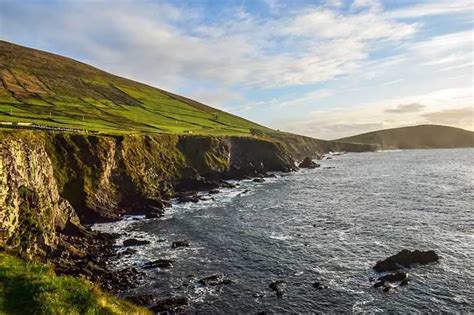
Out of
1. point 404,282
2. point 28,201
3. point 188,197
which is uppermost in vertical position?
point 28,201

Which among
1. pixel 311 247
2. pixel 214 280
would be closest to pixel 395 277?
pixel 311 247

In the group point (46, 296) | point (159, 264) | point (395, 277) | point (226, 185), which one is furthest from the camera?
point (226, 185)

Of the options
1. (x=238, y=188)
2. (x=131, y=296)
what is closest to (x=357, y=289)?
(x=131, y=296)

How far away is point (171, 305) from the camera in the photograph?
130 ft

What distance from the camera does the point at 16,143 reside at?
182 feet

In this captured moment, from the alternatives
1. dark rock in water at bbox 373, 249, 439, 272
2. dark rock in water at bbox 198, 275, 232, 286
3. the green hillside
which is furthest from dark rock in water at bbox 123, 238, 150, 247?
the green hillside

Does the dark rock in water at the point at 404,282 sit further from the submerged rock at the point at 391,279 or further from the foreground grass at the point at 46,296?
the foreground grass at the point at 46,296

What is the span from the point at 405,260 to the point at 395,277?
5556 mm

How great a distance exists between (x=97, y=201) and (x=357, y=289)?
5240 cm

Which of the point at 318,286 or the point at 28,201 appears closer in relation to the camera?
the point at 318,286

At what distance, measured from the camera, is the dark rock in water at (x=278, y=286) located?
4234cm

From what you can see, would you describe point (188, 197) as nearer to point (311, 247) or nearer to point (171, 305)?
point (311, 247)

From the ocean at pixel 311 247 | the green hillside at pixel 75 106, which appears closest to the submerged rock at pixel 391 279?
the ocean at pixel 311 247

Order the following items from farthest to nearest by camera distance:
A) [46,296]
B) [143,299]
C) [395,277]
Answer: [395,277], [143,299], [46,296]
